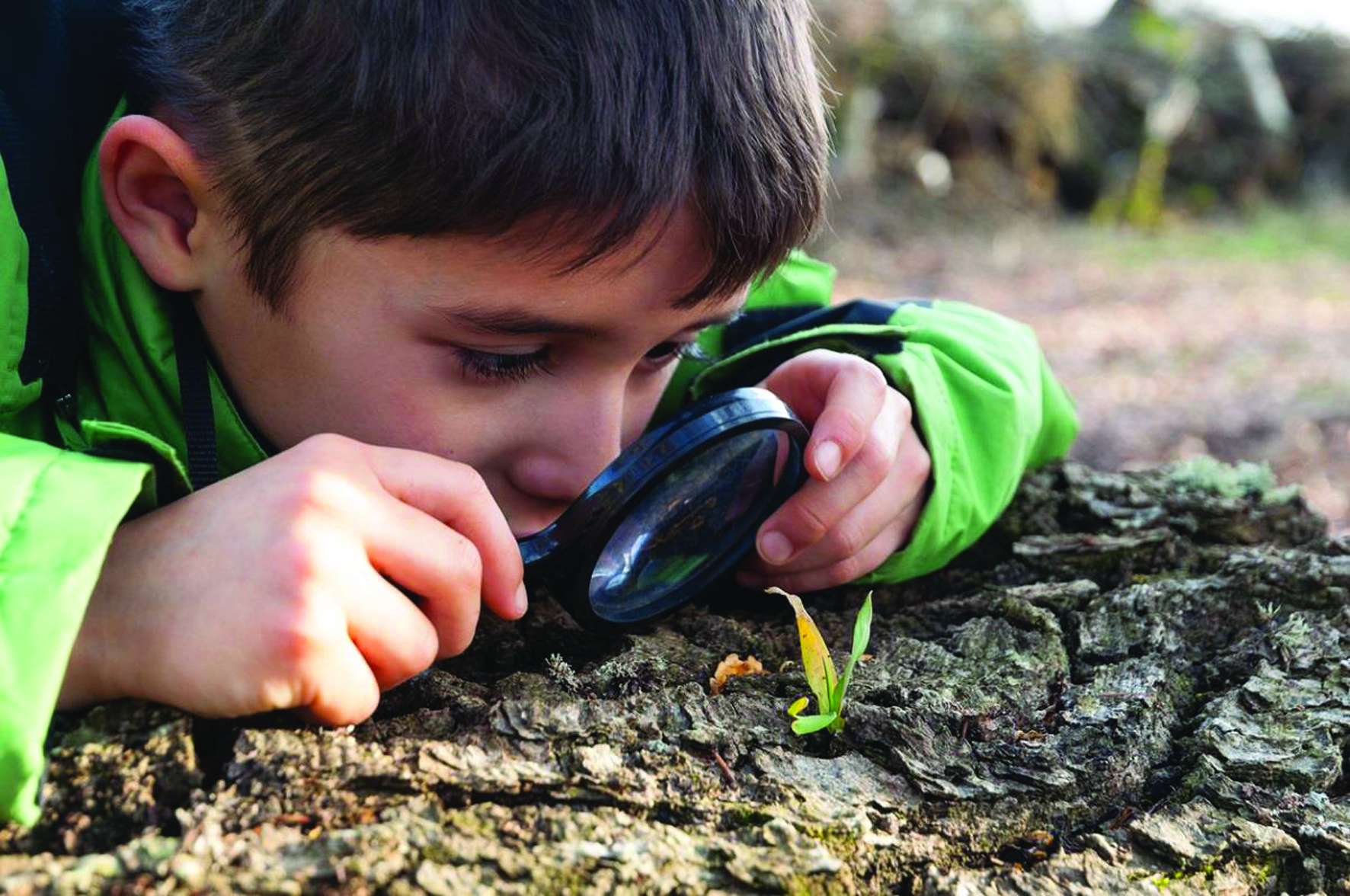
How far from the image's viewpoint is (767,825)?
139 centimetres

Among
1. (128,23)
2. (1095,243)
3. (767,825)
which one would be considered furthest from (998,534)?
(1095,243)

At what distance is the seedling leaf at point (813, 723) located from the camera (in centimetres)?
159

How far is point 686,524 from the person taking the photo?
6.90 ft

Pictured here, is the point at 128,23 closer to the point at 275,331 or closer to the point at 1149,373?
the point at 275,331

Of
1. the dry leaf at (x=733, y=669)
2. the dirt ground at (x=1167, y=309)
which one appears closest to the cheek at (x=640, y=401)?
the dry leaf at (x=733, y=669)

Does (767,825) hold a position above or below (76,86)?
below

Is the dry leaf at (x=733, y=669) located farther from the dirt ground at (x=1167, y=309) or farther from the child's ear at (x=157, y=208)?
the dirt ground at (x=1167, y=309)

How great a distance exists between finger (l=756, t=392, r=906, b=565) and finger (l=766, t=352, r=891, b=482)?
37 millimetres

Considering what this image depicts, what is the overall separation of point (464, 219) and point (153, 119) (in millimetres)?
642

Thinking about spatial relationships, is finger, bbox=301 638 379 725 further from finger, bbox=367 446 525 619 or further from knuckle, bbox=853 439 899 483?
knuckle, bbox=853 439 899 483

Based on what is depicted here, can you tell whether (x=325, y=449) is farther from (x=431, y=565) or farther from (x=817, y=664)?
(x=817, y=664)

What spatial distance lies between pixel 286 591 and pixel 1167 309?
7.95 metres

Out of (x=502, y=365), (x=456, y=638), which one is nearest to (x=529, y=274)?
(x=502, y=365)

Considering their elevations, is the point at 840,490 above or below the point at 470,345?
below
